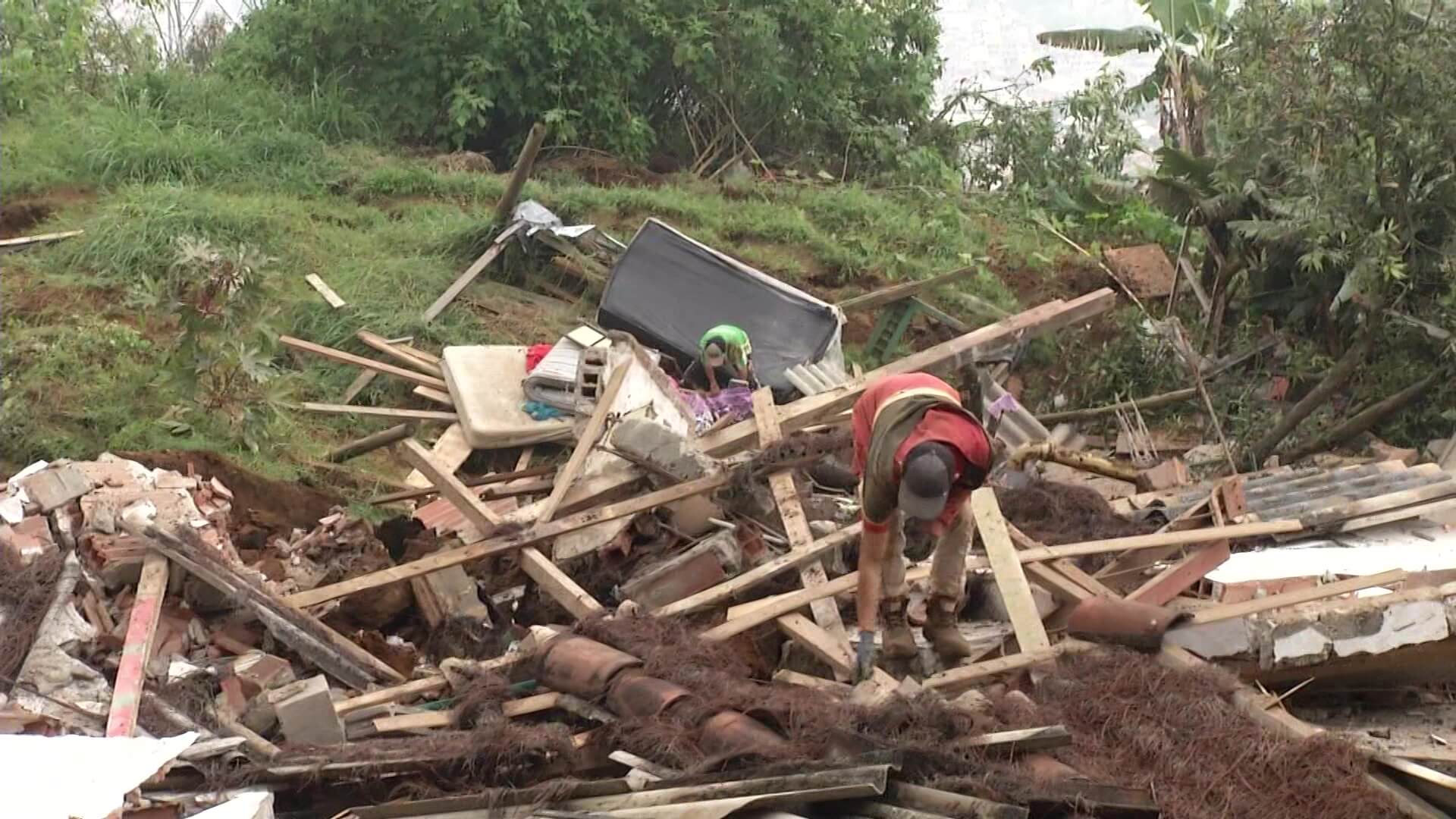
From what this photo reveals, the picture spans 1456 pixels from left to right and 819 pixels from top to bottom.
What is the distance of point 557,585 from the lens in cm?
689

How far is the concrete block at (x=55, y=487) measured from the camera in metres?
6.98

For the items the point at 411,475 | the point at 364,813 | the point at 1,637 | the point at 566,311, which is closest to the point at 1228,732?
the point at 364,813

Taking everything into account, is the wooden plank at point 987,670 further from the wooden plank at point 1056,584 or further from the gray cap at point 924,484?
the gray cap at point 924,484

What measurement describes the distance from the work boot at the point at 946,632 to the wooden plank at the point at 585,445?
2117mm

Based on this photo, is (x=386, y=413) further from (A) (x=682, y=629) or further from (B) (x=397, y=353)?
(A) (x=682, y=629)

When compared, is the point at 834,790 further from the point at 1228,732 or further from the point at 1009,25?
the point at 1009,25

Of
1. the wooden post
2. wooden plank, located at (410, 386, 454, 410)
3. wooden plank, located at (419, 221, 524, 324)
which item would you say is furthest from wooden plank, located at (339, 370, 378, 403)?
the wooden post

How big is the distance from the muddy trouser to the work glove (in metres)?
0.28

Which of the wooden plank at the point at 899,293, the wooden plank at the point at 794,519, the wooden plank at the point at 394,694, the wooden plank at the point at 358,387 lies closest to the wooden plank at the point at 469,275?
the wooden plank at the point at 358,387

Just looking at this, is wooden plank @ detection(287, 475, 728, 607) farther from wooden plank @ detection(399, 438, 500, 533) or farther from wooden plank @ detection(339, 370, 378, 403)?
wooden plank @ detection(339, 370, 378, 403)

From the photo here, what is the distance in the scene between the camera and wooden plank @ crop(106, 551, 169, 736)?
543 cm

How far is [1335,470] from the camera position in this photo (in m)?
8.63

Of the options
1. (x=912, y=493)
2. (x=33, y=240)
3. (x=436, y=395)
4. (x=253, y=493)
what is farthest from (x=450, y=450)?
(x=33, y=240)

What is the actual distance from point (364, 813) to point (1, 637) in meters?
2.26
